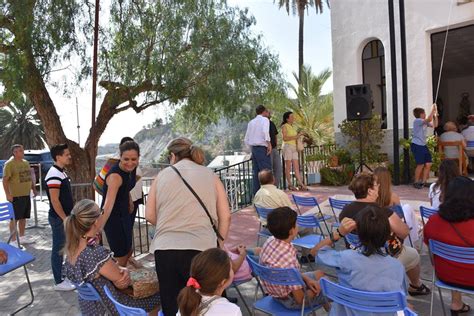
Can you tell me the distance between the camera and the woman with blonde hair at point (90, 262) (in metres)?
3.00

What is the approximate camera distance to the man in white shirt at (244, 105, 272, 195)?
26.9ft

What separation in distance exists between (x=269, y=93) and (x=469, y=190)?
637 centimetres

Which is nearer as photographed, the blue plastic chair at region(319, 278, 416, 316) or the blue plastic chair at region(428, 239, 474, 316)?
the blue plastic chair at region(319, 278, 416, 316)

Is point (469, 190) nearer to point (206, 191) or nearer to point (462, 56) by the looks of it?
point (206, 191)

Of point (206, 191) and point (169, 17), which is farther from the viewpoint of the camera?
point (169, 17)

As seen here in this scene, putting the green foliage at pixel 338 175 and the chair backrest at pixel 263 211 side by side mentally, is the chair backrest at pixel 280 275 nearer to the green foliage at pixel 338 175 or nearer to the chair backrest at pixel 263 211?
the chair backrest at pixel 263 211

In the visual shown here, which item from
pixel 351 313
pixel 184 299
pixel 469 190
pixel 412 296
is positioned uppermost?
pixel 469 190

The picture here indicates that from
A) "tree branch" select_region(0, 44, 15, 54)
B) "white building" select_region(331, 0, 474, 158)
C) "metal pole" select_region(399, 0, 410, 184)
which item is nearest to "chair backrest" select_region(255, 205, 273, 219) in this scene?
"tree branch" select_region(0, 44, 15, 54)

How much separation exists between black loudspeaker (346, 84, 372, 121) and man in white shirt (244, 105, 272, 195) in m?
2.53

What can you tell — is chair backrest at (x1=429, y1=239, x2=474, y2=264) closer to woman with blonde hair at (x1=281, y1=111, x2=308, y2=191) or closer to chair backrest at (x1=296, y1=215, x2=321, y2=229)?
chair backrest at (x1=296, y1=215, x2=321, y2=229)

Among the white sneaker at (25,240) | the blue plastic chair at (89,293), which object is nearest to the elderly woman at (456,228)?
the blue plastic chair at (89,293)

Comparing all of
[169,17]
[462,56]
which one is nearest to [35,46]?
[169,17]

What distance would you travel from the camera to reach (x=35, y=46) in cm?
790

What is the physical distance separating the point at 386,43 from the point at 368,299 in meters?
10.1
